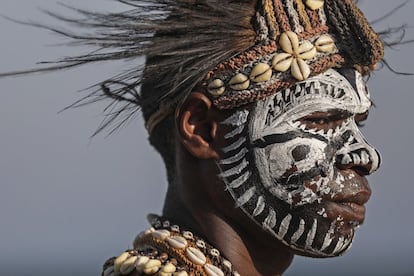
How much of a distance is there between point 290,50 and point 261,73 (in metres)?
0.16

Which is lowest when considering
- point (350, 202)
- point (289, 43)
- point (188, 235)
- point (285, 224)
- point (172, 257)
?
point (172, 257)

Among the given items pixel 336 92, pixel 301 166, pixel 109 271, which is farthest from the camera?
pixel 109 271

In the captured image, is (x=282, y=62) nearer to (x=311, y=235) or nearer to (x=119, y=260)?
(x=311, y=235)

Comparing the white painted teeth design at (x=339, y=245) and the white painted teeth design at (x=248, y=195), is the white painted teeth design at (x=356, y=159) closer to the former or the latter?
the white painted teeth design at (x=339, y=245)

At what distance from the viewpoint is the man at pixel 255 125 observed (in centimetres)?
470

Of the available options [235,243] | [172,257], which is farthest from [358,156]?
[172,257]

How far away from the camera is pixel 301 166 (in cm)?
466

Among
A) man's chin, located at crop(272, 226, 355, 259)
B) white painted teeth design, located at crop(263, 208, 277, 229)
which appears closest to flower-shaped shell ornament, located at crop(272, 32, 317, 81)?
white painted teeth design, located at crop(263, 208, 277, 229)

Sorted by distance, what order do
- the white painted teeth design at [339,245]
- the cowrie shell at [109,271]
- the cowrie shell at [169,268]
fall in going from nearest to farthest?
the cowrie shell at [169,268], the white painted teeth design at [339,245], the cowrie shell at [109,271]

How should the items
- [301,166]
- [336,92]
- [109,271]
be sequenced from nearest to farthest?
[301,166], [336,92], [109,271]

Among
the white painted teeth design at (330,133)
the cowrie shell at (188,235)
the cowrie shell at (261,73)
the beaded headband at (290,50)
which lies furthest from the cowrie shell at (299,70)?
→ the cowrie shell at (188,235)

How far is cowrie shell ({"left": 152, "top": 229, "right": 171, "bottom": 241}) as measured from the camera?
4.78 metres

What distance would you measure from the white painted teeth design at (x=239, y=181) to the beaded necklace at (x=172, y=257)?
0.27 meters

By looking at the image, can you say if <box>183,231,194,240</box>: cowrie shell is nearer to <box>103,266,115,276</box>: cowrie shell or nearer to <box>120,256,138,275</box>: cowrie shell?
<box>120,256,138,275</box>: cowrie shell
